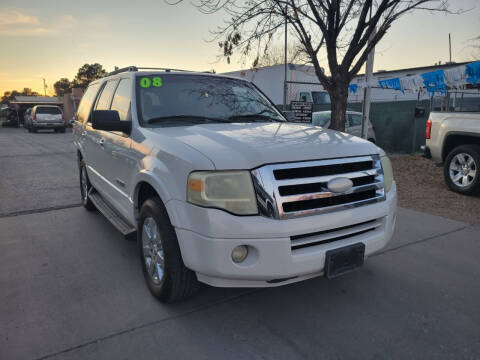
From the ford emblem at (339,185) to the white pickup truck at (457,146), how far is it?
4.92 meters

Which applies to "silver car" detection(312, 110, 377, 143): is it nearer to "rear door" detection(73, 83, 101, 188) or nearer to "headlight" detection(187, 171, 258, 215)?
"rear door" detection(73, 83, 101, 188)

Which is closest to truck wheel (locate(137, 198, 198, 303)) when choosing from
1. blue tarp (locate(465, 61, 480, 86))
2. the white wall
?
blue tarp (locate(465, 61, 480, 86))

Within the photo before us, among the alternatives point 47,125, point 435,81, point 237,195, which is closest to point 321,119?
point 435,81

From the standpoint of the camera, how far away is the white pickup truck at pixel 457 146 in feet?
21.0

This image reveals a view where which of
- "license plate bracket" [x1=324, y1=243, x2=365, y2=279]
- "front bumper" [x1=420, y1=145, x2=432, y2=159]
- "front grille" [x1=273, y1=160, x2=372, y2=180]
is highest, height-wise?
"front grille" [x1=273, y1=160, x2=372, y2=180]

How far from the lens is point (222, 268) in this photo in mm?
2332

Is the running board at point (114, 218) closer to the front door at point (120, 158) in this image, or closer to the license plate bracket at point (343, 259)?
the front door at point (120, 158)

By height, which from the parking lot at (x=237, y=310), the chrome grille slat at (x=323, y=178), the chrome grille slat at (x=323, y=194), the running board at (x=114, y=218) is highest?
the chrome grille slat at (x=323, y=178)

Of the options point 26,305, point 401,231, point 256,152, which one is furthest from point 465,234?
point 26,305

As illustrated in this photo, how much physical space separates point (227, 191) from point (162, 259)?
895 mm

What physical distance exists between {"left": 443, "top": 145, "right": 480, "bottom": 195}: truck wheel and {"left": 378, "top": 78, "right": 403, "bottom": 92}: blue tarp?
22.2 feet

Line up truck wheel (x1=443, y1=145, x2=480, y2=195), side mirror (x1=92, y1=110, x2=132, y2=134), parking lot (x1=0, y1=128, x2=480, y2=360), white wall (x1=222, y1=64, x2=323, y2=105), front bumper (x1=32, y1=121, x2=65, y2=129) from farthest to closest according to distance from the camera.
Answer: front bumper (x1=32, y1=121, x2=65, y2=129) → white wall (x1=222, y1=64, x2=323, y2=105) → truck wheel (x1=443, y1=145, x2=480, y2=195) → side mirror (x1=92, y1=110, x2=132, y2=134) → parking lot (x1=0, y1=128, x2=480, y2=360)

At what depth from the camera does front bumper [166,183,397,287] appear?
229 centimetres

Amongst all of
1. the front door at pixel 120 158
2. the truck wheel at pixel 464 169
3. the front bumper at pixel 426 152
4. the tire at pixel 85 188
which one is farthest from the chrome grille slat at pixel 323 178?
the front bumper at pixel 426 152
